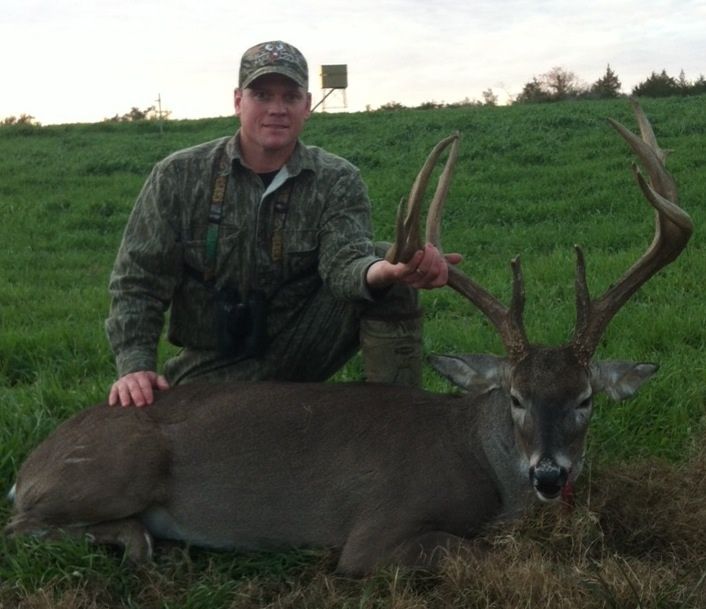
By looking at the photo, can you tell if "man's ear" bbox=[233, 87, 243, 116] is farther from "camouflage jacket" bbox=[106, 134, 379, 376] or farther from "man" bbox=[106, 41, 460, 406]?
"camouflage jacket" bbox=[106, 134, 379, 376]

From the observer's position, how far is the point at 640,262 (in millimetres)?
4238

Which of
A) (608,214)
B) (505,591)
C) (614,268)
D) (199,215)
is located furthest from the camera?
(608,214)

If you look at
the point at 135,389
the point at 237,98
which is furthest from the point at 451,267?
the point at 237,98

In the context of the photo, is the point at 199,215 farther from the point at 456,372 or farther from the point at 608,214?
the point at 608,214

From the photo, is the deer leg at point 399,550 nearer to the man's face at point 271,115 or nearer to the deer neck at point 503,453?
the deer neck at point 503,453

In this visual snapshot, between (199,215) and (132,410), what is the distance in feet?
3.75

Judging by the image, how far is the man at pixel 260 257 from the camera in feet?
17.0

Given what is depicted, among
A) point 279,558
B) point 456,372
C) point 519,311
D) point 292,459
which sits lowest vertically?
point 279,558

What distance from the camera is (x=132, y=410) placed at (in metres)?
4.51

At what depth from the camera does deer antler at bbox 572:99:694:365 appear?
4086 mm

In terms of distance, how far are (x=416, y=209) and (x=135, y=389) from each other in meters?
1.44

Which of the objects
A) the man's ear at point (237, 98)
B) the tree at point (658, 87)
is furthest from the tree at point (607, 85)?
the man's ear at point (237, 98)

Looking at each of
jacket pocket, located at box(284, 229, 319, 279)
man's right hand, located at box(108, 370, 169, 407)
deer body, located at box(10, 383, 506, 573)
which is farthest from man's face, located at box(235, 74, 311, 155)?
deer body, located at box(10, 383, 506, 573)

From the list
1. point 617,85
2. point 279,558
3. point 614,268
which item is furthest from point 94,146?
point 617,85
